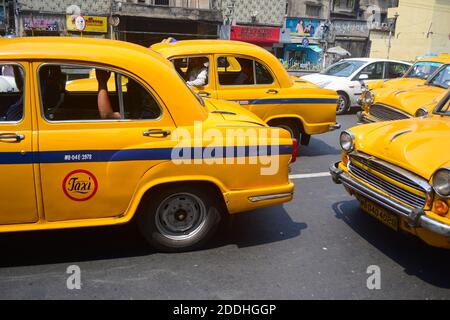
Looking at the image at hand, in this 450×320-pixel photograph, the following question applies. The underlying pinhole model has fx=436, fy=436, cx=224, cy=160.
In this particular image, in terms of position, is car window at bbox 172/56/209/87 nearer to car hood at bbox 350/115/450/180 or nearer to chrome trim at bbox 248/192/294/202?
car hood at bbox 350/115/450/180

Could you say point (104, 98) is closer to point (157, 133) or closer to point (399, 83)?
point (157, 133)

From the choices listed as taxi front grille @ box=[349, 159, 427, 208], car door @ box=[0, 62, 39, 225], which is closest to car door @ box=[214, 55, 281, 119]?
taxi front grille @ box=[349, 159, 427, 208]

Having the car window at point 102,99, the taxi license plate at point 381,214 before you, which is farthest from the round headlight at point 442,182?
the car window at point 102,99

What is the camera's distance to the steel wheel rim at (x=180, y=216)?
4078mm

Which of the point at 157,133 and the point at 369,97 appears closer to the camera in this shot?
the point at 157,133

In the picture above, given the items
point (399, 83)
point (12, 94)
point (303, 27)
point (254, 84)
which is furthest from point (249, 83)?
point (303, 27)

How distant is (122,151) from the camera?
12.2 ft

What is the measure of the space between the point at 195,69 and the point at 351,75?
6963 mm

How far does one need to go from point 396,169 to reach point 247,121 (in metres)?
1.50

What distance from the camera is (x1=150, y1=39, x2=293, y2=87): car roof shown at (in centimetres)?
688

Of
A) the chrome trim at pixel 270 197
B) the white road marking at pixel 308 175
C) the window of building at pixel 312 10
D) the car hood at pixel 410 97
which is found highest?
the window of building at pixel 312 10

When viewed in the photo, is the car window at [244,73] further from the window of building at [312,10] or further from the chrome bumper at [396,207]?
the window of building at [312,10]

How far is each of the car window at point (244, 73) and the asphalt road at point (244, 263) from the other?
2.85 metres
